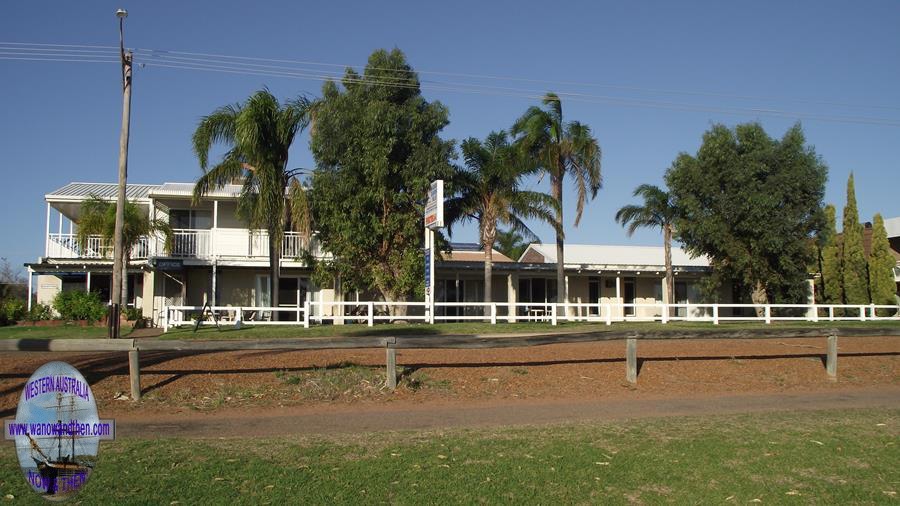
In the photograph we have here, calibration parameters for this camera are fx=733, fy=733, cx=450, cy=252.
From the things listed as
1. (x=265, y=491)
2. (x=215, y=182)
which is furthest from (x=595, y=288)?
(x=265, y=491)

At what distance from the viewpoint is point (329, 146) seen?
81.0 feet

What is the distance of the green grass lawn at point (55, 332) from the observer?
2048 cm

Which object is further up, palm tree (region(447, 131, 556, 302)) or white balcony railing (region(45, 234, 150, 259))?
palm tree (region(447, 131, 556, 302))

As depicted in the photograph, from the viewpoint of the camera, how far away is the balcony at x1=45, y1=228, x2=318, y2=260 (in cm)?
2752

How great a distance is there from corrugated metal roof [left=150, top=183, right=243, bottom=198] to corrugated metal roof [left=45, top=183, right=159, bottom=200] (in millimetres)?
793

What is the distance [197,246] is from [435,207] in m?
10.5

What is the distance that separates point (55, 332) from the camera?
22.5 m

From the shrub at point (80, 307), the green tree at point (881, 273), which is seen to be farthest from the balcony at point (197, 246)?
the green tree at point (881, 273)

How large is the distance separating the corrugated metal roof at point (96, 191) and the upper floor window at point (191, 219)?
4.43ft

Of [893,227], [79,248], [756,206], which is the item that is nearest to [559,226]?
[756,206]

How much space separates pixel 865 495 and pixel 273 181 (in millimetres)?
20595

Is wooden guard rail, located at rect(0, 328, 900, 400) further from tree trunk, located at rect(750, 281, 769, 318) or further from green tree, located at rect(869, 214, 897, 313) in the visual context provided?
green tree, located at rect(869, 214, 897, 313)

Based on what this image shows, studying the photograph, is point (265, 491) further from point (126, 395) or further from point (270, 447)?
point (126, 395)

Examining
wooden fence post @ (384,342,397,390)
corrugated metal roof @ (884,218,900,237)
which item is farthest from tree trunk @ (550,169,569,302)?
corrugated metal roof @ (884,218,900,237)
